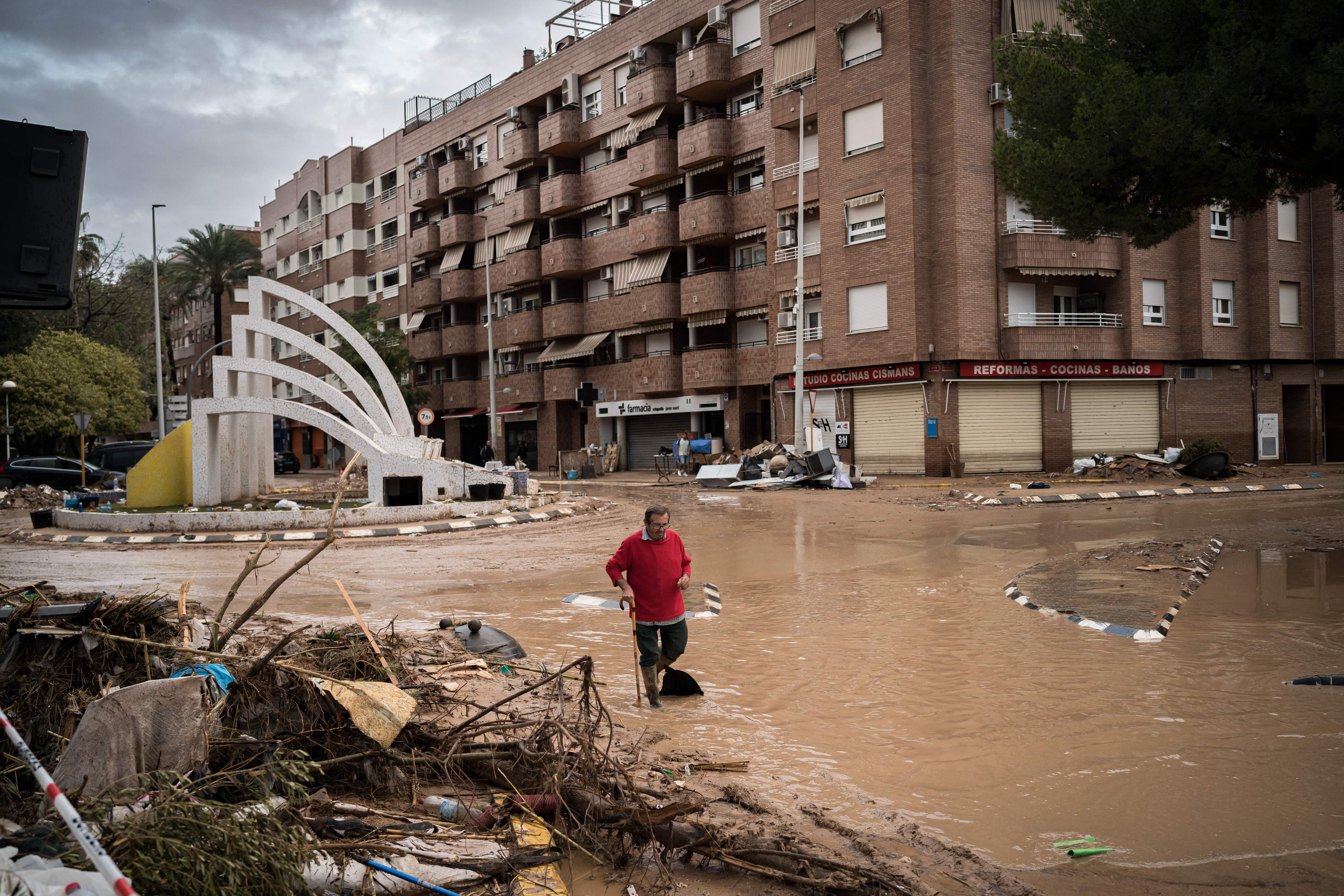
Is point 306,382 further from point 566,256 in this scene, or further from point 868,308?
point 566,256

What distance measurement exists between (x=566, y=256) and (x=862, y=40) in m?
17.9

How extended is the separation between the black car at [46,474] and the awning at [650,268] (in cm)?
A: 2214

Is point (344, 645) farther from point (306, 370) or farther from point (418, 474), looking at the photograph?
point (306, 370)

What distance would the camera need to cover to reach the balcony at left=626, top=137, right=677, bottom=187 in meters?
40.9

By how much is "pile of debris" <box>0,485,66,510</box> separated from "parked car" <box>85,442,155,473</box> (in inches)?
284

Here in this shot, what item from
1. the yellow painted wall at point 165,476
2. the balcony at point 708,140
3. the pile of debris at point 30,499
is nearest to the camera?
the yellow painted wall at point 165,476

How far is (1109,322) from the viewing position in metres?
32.9

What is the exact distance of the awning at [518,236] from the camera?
162 feet

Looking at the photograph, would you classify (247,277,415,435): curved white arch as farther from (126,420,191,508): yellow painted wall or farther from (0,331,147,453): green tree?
(0,331,147,453): green tree

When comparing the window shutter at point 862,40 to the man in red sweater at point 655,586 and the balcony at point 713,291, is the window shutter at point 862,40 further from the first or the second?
the man in red sweater at point 655,586

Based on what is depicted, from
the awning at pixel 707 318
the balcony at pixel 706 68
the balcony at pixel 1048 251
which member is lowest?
the awning at pixel 707 318

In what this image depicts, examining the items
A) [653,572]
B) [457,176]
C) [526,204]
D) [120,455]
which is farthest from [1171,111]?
[457,176]

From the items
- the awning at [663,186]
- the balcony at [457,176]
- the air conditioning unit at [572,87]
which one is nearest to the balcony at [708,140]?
the awning at [663,186]

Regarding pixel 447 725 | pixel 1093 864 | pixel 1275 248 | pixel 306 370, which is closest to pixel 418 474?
pixel 447 725
